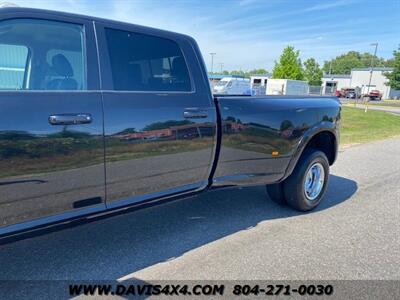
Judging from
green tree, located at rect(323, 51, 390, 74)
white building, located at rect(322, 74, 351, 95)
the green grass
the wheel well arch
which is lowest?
the green grass

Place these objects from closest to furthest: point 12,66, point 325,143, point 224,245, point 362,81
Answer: point 12,66 → point 224,245 → point 325,143 → point 362,81

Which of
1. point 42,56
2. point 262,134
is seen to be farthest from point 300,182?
point 42,56

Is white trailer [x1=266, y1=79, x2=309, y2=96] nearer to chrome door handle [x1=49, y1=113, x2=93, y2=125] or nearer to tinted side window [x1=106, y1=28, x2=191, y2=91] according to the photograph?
tinted side window [x1=106, y1=28, x2=191, y2=91]

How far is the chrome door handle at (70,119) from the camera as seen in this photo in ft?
7.25

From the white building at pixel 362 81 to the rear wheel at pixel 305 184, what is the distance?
6754 cm

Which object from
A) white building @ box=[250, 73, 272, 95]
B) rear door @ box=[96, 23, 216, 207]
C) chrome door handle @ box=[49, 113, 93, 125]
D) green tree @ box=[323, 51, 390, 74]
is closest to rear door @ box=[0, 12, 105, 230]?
chrome door handle @ box=[49, 113, 93, 125]

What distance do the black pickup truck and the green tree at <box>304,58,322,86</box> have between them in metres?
69.0

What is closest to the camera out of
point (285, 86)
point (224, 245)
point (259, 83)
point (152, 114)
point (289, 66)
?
point (152, 114)

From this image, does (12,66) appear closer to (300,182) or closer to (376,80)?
(300,182)

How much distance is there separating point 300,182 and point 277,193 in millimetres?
392

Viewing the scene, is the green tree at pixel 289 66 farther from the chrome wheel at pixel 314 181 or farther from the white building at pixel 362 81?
the chrome wheel at pixel 314 181

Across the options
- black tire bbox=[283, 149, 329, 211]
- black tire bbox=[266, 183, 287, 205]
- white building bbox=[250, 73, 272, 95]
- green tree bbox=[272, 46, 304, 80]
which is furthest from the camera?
green tree bbox=[272, 46, 304, 80]

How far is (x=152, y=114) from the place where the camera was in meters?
2.77

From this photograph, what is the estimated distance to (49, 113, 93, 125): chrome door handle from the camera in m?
2.21
